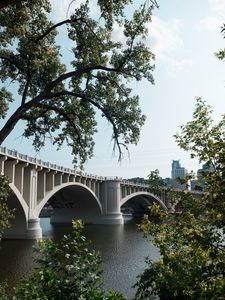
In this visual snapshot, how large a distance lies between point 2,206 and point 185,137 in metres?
8.82

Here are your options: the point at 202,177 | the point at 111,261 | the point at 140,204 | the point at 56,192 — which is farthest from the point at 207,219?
the point at 140,204

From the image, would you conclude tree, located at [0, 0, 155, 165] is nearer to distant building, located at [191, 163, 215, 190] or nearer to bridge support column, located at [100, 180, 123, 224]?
distant building, located at [191, 163, 215, 190]

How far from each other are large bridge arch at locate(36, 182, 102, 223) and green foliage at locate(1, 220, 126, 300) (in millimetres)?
60584

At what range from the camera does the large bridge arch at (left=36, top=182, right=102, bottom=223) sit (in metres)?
72.5

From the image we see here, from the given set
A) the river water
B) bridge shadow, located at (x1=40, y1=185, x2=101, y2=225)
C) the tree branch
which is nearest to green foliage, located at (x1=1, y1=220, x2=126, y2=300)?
the tree branch

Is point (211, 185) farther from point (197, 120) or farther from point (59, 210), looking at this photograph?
point (59, 210)

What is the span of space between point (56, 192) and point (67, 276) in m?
61.6

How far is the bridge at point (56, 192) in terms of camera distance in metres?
42.7

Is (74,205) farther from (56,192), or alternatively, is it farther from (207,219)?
(207,219)

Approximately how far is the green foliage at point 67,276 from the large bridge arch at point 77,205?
2385 inches

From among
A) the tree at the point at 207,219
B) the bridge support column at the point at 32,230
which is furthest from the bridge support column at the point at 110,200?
the tree at the point at 207,219

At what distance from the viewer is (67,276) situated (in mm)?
5582

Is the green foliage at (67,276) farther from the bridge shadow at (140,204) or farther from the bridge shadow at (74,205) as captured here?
the bridge shadow at (140,204)

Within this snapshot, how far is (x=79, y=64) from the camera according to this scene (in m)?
14.1
